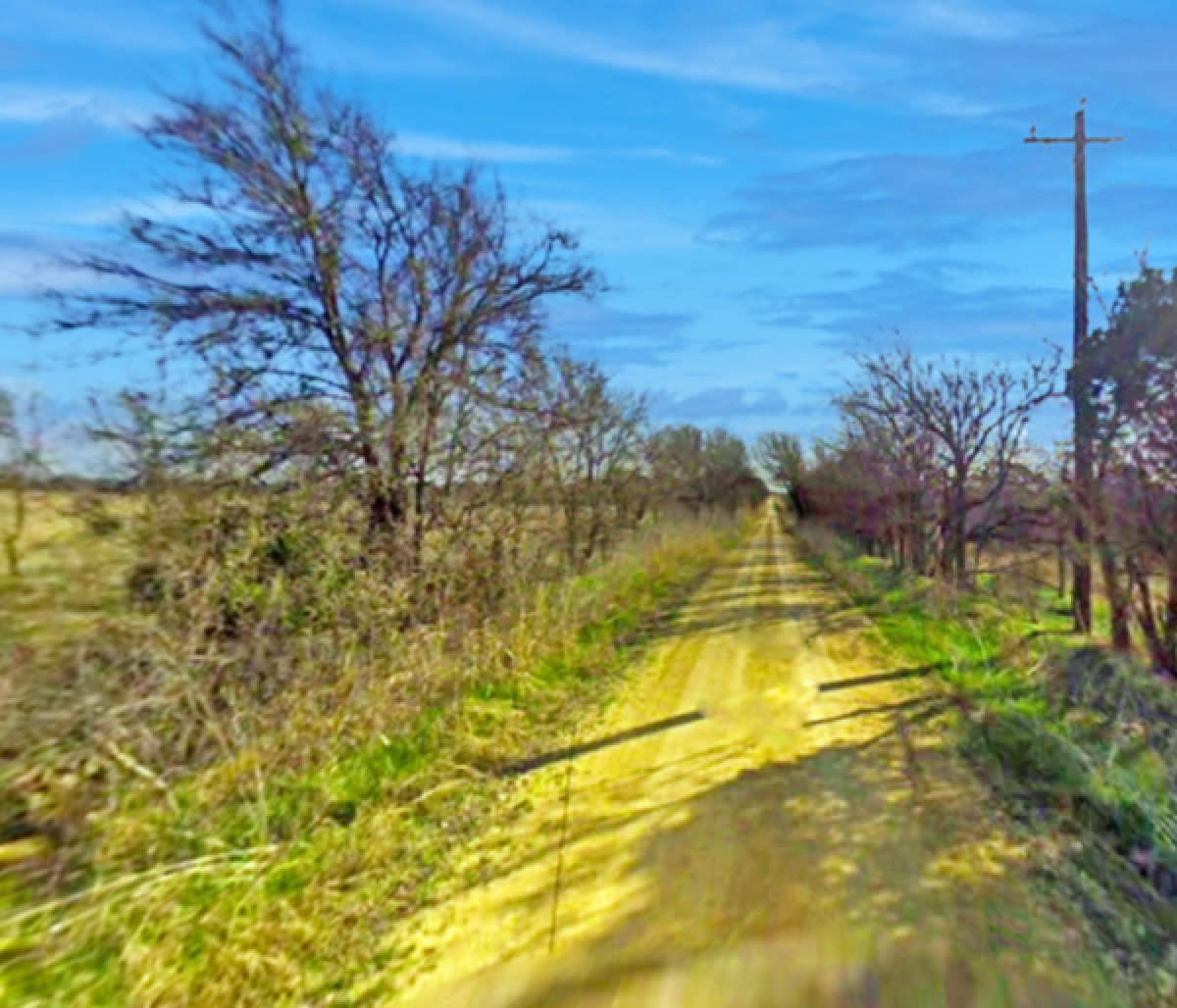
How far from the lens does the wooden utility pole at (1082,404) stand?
750cm

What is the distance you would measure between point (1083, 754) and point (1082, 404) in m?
4.38

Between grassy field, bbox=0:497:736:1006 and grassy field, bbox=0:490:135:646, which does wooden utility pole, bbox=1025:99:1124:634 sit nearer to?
grassy field, bbox=0:497:736:1006

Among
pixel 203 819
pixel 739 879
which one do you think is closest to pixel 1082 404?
pixel 739 879

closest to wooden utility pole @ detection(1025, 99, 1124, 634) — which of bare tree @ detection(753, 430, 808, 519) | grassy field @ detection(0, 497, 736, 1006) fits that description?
grassy field @ detection(0, 497, 736, 1006)

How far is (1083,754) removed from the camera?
5.34m

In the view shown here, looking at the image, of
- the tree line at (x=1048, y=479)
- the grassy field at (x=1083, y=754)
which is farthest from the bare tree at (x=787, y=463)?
the grassy field at (x=1083, y=754)

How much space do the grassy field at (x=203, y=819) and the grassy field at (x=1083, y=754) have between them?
131 inches

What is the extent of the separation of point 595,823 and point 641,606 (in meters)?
9.49

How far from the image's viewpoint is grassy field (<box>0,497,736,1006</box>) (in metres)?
3.35

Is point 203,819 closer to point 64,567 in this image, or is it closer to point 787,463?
point 64,567

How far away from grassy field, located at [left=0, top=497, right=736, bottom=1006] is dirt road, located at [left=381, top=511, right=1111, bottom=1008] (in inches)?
16.1

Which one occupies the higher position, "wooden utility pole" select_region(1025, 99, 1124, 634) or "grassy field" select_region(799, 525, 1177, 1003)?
"wooden utility pole" select_region(1025, 99, 1124, 634)

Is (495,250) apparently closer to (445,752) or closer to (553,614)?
(553,614)

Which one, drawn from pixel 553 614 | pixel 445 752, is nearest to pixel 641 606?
pixel 553 614
